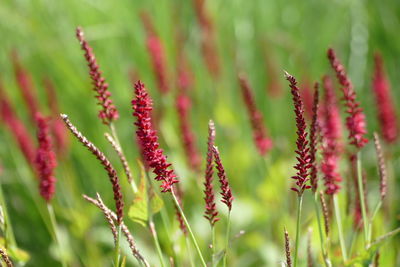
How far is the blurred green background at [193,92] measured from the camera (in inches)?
76.4

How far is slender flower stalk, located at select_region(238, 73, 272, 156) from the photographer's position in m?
1.32

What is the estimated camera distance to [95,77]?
0.97m

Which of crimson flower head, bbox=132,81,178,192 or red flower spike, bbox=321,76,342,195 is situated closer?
crimson flower head, bbox=132,81,178,192

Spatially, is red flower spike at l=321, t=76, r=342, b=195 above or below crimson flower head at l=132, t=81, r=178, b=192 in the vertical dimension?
above

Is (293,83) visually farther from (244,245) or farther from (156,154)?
(244,245)

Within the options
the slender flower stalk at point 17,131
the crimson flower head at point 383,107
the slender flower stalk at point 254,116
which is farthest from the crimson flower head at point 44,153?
the crimson flower head at point 383,107

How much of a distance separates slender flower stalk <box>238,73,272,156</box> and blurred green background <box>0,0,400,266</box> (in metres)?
0.26

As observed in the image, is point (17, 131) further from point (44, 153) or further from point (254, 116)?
point (254, 116)

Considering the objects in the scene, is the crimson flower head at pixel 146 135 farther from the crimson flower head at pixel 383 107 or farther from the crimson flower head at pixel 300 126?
the crimson flower head at pixel 383 107

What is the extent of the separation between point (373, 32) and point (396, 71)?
0.74 feet

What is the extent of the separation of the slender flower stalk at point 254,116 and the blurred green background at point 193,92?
255 millimetres

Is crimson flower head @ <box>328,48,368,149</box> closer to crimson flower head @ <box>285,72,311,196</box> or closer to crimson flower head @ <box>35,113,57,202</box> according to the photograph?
crimson flower head @ <box>285,72,311,196</box>

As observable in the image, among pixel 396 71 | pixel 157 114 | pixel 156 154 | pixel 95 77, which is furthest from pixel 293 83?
pixel 396 71

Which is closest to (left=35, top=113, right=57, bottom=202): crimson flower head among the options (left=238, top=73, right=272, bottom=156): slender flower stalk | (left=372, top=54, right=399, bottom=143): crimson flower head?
(left=238, top=73, right=272, bottom=156): slender flower stalk
